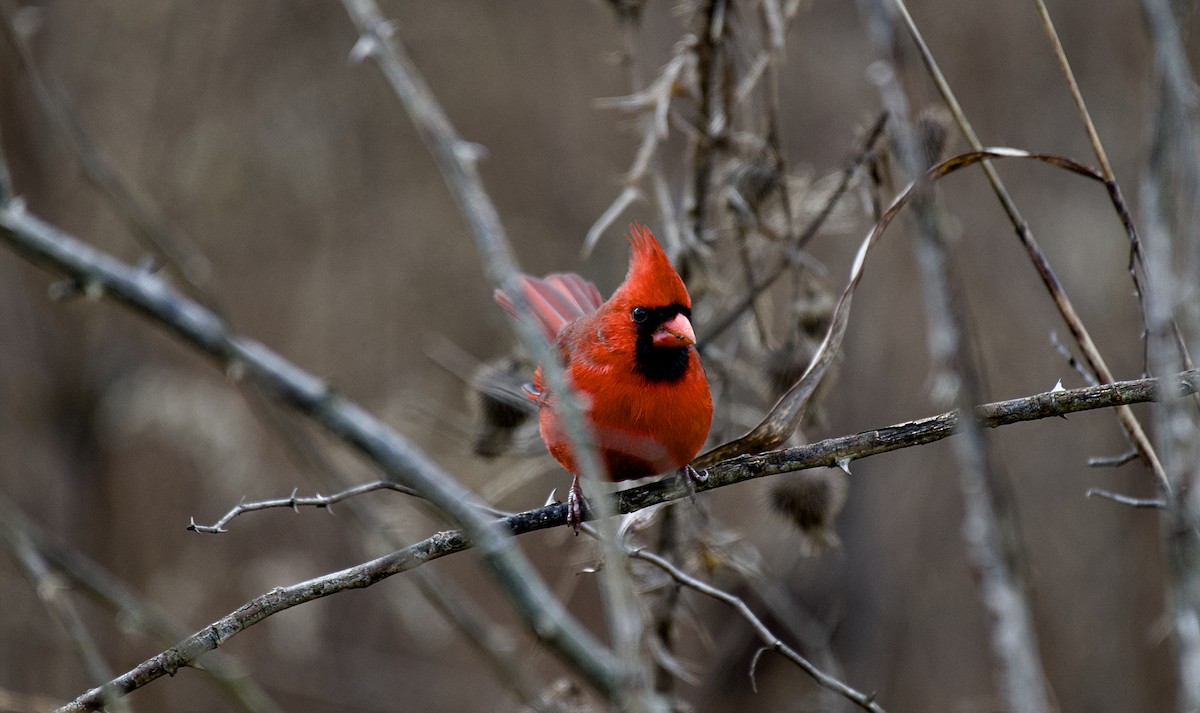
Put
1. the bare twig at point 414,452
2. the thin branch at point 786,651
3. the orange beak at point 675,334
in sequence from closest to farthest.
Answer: the bare twig at point 414,452 < the thin branch at point 786,651 < the orange beak at point 675,334

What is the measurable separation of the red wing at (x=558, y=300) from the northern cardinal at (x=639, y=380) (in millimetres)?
283

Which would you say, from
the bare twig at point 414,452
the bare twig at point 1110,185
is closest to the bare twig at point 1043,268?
the bare twig at point 1110,185

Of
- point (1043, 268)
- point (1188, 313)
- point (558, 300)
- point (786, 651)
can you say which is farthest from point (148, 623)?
point (558, 300)

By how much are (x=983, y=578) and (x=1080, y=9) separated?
5.42 m

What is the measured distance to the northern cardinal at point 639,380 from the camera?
2555 mm

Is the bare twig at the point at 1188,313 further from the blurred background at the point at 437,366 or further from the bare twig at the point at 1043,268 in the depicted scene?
the blurred background at the point at 437,366

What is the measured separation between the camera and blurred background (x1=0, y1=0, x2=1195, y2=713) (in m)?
5.52

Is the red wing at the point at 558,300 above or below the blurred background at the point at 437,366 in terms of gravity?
below

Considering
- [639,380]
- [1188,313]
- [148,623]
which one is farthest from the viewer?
[639,380]

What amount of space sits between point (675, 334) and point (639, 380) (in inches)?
6.0

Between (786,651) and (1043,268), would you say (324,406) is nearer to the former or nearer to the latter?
(786,651)

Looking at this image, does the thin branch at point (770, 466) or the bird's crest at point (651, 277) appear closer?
the thin branch at point (770, 466)

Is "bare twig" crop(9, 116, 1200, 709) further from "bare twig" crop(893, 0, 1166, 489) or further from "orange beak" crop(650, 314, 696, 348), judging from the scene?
"orange beak" crop(650, 314, 696, 348)

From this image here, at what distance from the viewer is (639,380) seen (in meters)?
2.69
